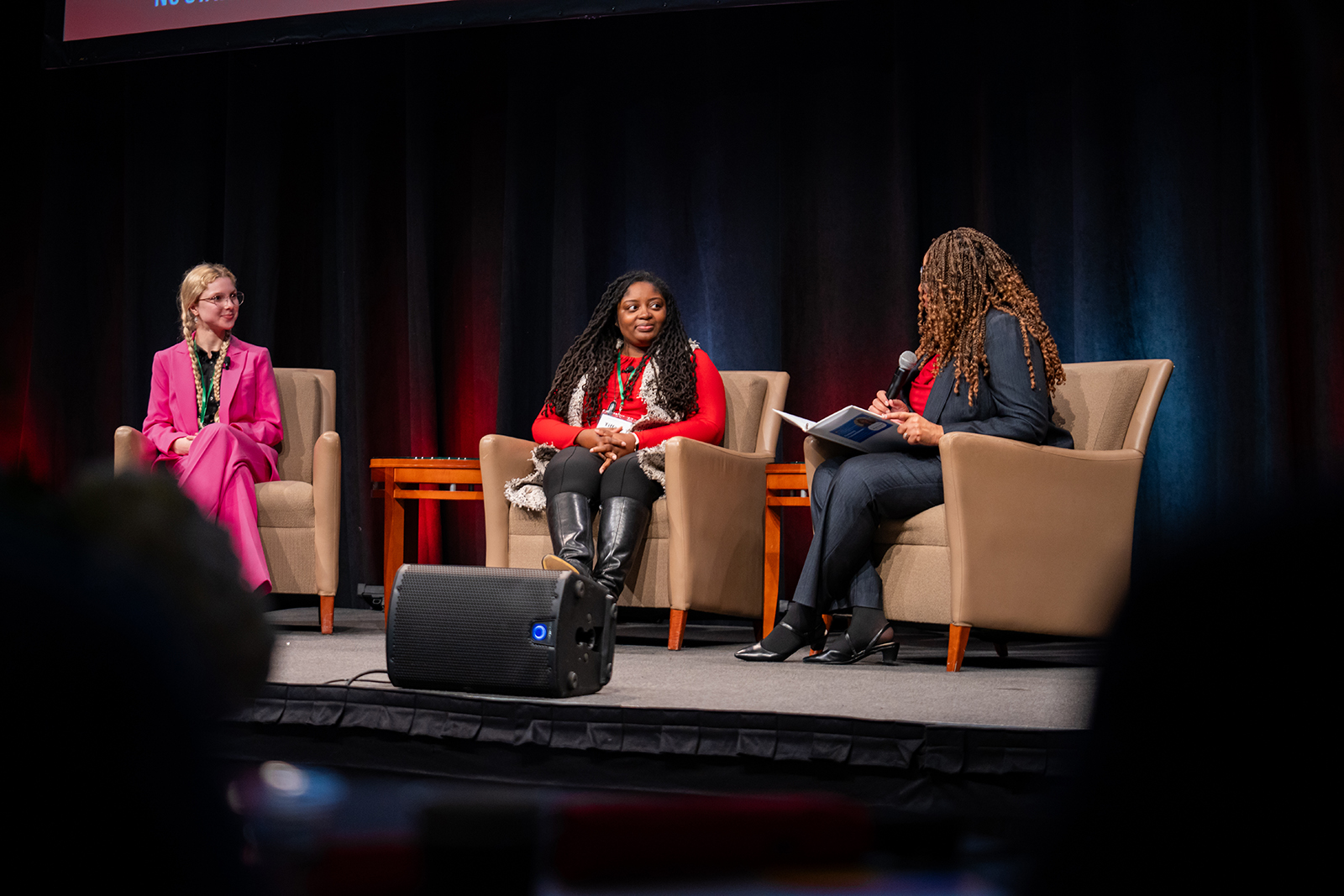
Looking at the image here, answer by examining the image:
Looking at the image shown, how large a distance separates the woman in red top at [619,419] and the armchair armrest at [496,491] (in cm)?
11

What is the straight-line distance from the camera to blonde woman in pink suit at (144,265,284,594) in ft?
11.3

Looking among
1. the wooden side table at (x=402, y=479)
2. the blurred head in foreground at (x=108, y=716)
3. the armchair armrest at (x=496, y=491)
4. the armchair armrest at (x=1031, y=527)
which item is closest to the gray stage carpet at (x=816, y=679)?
the armchair armrest at (x=1031, y=527)

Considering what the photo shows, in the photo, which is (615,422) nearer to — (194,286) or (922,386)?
(922,386)

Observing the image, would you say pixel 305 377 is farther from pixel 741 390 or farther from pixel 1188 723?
pixel 1188 723

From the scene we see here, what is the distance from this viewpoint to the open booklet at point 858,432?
2748 mm

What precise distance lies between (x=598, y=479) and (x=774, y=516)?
0.52 meters

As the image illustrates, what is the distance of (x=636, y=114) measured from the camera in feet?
15.2

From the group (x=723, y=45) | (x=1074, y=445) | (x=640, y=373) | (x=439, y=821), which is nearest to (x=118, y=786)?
(x=439, y=821)

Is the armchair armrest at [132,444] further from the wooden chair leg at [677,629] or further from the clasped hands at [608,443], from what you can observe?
the wooden chair leg at [677,629]

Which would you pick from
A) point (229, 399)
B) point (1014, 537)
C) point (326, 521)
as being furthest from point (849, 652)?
point (229, 399)

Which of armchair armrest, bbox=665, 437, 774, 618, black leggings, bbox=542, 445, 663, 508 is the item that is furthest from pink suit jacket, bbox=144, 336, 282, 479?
armchair armrest, bbox=665, 437, 774, 618

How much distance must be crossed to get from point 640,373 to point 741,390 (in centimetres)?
38

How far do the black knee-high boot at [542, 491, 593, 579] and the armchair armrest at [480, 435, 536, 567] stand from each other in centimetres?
20

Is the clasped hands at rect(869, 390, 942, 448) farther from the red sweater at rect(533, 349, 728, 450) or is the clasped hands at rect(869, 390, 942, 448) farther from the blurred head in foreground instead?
the blurred head in foreground
